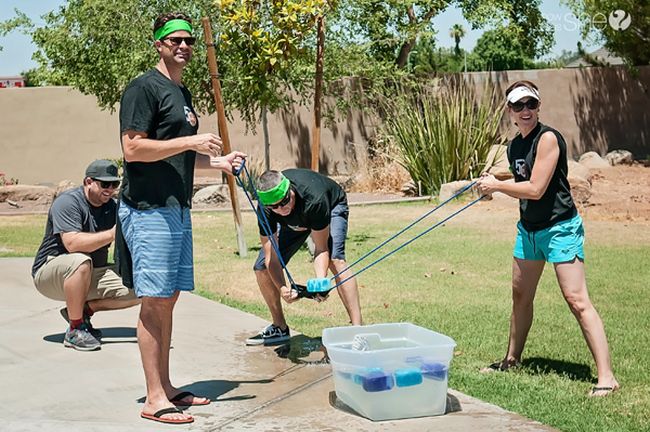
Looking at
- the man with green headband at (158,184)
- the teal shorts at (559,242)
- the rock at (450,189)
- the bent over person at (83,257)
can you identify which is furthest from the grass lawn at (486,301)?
the man with green headband at (158,184)

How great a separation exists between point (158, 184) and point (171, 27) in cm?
83

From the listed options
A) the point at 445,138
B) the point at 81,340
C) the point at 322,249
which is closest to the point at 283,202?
the point at 322,249

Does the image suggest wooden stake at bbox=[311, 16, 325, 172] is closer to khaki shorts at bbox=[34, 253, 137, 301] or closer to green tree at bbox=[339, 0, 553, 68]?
khaki shorts at bbox=[34, 253, 137, 301]

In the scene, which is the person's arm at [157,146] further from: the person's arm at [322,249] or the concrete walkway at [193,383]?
the person's arm at [322,249]

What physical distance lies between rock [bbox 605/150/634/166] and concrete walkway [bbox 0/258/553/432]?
17.0 m

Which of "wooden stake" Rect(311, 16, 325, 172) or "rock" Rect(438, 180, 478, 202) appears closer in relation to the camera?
"wooden stake" Rect(311, 16, 325, 172)

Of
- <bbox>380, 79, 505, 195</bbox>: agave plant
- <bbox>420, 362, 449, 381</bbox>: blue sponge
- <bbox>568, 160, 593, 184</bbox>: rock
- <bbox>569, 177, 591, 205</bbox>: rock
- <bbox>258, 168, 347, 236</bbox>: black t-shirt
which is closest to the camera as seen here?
<bbox>420, 362, 449, 381</bbox>: blue sponge

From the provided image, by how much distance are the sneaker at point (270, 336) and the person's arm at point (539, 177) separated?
2045 millimetres

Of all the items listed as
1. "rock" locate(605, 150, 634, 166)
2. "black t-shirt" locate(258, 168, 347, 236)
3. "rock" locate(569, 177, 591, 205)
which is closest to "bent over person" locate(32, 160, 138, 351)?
"black t-shirt" locate(258, 168, 347, 236)

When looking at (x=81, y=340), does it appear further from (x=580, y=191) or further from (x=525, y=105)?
(x=580, y=191)

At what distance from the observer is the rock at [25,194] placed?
718 inches

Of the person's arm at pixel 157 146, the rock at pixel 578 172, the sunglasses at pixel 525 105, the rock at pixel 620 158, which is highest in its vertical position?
the sunglasses at pixel 525 105

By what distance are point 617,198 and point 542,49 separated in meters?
11.2

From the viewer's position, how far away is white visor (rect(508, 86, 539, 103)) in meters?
A: 5.55
